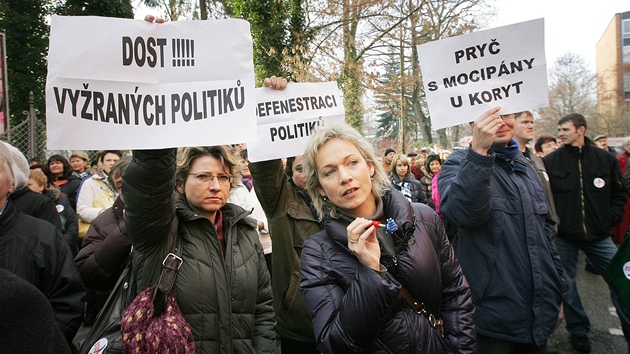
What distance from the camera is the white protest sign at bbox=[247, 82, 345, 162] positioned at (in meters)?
2.82

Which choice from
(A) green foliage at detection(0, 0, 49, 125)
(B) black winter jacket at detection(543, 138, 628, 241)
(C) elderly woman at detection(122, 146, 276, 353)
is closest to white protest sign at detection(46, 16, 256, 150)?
(C) elderly woman at detection(122, 146, 276, 353)

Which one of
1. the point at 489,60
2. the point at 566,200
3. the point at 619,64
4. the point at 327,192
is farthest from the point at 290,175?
the point at 619,64

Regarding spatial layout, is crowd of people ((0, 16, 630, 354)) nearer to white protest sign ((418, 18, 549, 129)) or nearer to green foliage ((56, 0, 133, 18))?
white protest sign ((418, 18, 549, 129))

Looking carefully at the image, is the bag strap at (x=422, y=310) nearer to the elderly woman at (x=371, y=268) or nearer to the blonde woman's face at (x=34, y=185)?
the elderly woman at (x=371, y=268)

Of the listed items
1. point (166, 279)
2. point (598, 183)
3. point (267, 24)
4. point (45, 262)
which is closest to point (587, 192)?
point (598, 183)

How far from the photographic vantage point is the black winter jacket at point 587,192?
420 centimetres

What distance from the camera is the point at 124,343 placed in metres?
1.76

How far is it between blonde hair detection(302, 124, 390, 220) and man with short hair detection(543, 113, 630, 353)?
10.2 feet

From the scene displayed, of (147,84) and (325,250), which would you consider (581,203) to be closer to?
(325,250)

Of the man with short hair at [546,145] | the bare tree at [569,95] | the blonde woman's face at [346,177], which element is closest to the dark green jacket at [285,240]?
the blonde woman's face at [346,177]

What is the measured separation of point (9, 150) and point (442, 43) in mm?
2489

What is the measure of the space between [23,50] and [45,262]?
48.0 feet

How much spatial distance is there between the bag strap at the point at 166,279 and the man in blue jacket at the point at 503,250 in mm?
1518

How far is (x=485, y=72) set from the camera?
103 inches
